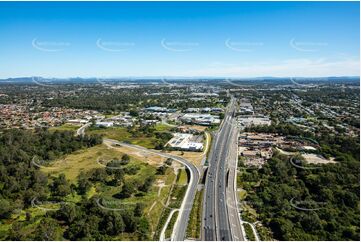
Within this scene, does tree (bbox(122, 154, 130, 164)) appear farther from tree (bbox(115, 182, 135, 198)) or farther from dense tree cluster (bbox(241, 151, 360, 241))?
dense tree cluster (bbox(241, 151, 360, 241))

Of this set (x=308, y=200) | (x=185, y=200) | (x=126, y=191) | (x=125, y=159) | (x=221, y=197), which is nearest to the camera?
(x=308, y=200)

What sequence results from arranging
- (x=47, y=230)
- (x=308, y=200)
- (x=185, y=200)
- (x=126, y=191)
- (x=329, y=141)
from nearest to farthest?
1. (x=47, y=230)
2. (x=308, y=200)
3. (x=185, y=200)
4. (x=126, y=191)
5. (x=329, y=141)

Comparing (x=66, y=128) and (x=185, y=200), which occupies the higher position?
(x=66, y=128)

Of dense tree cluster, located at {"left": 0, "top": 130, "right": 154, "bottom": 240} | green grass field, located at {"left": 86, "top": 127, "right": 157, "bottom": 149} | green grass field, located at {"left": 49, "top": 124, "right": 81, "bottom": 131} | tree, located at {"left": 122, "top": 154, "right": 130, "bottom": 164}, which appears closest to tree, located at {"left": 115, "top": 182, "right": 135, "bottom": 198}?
dense tree cluster, located at {"left": 0, "top": 130, "right": 154, "bottom": 240}

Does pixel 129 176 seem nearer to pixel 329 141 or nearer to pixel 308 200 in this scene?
pixel 308 200

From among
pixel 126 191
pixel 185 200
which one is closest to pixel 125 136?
pixel 126 191

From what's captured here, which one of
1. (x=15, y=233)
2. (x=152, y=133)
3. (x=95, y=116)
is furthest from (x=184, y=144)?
(x=95, y=116)

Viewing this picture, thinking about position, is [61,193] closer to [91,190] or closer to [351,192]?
[91,190]

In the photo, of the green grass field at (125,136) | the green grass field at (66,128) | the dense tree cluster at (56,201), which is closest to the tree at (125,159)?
the dense tree cluster at (56,201)

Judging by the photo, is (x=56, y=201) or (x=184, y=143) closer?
(x=56, y=201)
